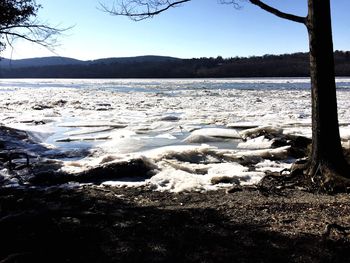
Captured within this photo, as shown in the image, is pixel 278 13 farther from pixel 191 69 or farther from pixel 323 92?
pixel 191 69

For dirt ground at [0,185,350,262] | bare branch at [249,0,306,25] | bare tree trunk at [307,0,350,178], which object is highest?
bare branch at [249,0,306,25]

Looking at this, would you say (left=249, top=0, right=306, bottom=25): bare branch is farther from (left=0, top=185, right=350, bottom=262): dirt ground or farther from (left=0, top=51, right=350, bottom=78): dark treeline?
(left=0, top=51, right=350, bottom=78): dark treeline

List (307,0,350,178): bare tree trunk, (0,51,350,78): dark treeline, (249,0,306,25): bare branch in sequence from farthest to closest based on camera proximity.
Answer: (0,51,350,78): dark treeline → (249,0,306,25): bare branch → (307,0,350,178): bare tree trunk

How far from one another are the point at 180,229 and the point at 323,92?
3.43m

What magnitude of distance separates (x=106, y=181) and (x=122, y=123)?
32.7ft

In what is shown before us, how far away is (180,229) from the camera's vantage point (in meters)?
4.90

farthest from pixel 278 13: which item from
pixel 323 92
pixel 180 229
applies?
pixel 180 229

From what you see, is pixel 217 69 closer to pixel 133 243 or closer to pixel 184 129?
pixel 184 129

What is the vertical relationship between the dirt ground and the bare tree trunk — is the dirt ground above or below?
below

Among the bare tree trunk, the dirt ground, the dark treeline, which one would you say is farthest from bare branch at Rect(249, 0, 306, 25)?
the dark treeline

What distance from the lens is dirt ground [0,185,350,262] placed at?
4168mm

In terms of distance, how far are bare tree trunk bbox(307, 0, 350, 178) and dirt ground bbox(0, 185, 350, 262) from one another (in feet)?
2.55

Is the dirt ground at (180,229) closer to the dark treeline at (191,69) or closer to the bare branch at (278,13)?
the bare branch at (278,13)

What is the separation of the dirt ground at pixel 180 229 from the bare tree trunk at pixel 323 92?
78 centimetres
